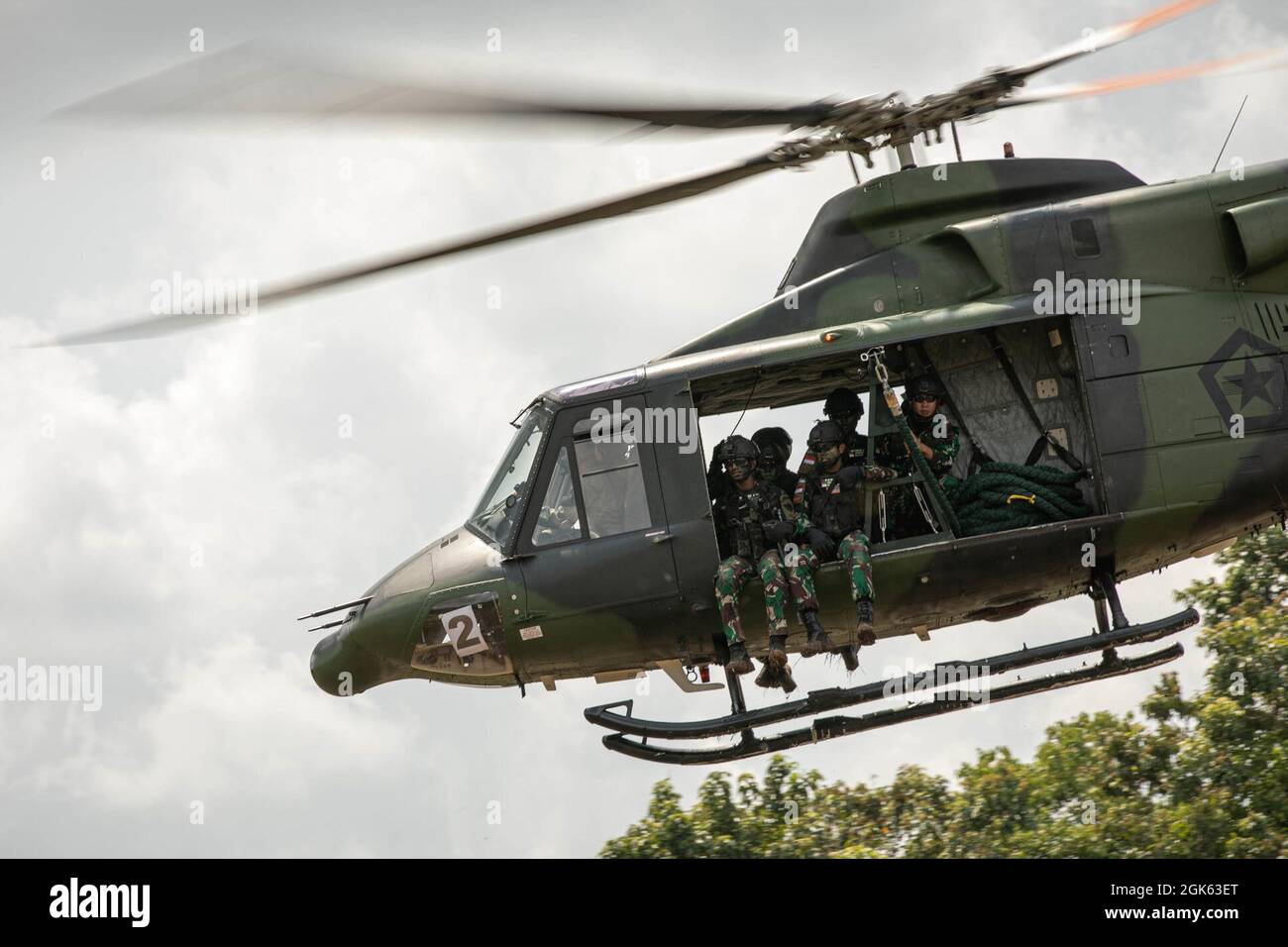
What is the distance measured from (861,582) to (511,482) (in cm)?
259

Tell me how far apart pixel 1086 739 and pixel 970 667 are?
8711 mm

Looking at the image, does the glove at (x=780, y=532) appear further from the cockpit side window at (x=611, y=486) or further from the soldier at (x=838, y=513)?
the cockpit side window at (x=611, y=486)

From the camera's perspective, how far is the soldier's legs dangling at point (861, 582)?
32.8ft

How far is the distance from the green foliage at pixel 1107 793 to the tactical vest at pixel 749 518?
264 inches

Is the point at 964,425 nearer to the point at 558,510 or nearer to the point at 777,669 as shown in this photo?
the point at 777,669

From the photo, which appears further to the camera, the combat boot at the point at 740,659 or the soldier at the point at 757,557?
the combat boot at the point at 740,659

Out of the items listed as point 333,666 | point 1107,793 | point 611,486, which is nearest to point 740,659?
point 611,486


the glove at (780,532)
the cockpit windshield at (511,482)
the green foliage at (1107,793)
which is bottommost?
the green foliage at (1107,793)

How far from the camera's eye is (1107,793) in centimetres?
1709

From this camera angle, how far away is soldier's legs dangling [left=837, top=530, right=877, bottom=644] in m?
9.99

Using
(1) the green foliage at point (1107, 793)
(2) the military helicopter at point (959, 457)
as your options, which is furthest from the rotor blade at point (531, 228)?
(1) the green foliage at point (1107, 793)
